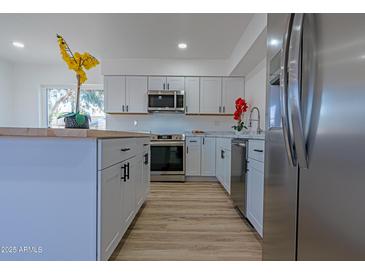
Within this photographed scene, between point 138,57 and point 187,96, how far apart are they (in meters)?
1.22

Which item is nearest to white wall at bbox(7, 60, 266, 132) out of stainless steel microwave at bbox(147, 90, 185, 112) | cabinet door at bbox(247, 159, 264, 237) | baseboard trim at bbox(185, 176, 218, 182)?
stainless steel microwave at bbox(147, 90, 185, 112)

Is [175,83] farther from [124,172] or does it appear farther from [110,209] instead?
[110,209]

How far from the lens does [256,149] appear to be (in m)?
1.98

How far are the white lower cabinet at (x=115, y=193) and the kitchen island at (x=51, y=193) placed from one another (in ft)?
0.06

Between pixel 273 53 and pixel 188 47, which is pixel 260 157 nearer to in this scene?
pixel 273 53

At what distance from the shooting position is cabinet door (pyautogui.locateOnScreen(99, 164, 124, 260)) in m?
1.24

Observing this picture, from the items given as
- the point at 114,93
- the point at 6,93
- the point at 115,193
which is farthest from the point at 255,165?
the point at 6,93

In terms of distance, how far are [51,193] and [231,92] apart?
406cm

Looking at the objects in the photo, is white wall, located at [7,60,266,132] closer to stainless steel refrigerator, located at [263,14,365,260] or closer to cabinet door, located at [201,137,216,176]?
cabinet door, located at [201,137,216,176]

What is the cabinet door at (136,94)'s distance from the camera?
467 cm

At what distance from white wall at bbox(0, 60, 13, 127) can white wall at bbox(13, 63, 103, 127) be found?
91mm

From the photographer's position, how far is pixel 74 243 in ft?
3.84

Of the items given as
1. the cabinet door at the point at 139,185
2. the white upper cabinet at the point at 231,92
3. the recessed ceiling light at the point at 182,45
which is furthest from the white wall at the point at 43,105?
the cabinet door at the point at 139,185
